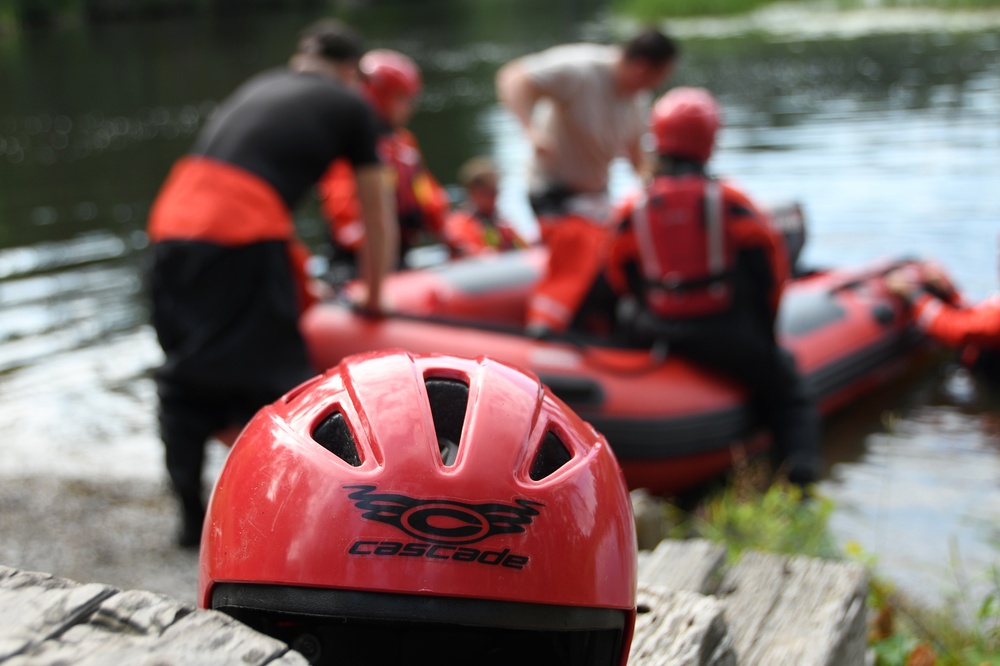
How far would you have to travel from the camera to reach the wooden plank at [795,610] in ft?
6.61

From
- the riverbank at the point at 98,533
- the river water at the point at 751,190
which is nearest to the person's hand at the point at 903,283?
the river water at the point at 751,190

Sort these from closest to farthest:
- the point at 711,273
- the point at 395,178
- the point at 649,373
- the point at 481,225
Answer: the point at 711,273, the point at 649,373, the point at 395,178, the point at 481,225

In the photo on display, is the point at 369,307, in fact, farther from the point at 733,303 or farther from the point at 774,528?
the point at 774,528

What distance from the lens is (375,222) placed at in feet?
15.1

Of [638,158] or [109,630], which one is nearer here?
[109,630]

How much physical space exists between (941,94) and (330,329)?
12869 mm

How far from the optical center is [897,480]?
5.43 metres

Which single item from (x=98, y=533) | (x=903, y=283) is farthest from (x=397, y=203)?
(x=98, y=533)

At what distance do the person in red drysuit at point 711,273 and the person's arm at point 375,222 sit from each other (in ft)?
4.24

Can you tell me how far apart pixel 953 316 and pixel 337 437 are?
5.82 meters

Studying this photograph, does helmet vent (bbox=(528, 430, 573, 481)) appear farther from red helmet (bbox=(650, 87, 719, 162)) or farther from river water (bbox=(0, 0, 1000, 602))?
red helmet (bbox=(650, 87, 719, 162))

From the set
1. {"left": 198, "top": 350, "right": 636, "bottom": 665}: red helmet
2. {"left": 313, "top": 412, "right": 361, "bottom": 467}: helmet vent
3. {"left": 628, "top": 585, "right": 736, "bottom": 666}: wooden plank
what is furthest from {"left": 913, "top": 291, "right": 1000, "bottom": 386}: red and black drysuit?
{"left": 313, "top": 412, "right": 361, "bottom": 467}: helmet vent

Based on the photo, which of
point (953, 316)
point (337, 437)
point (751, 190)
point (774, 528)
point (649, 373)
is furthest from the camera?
point (751, 190)

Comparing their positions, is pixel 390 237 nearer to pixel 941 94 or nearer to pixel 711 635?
pixel 711 635
